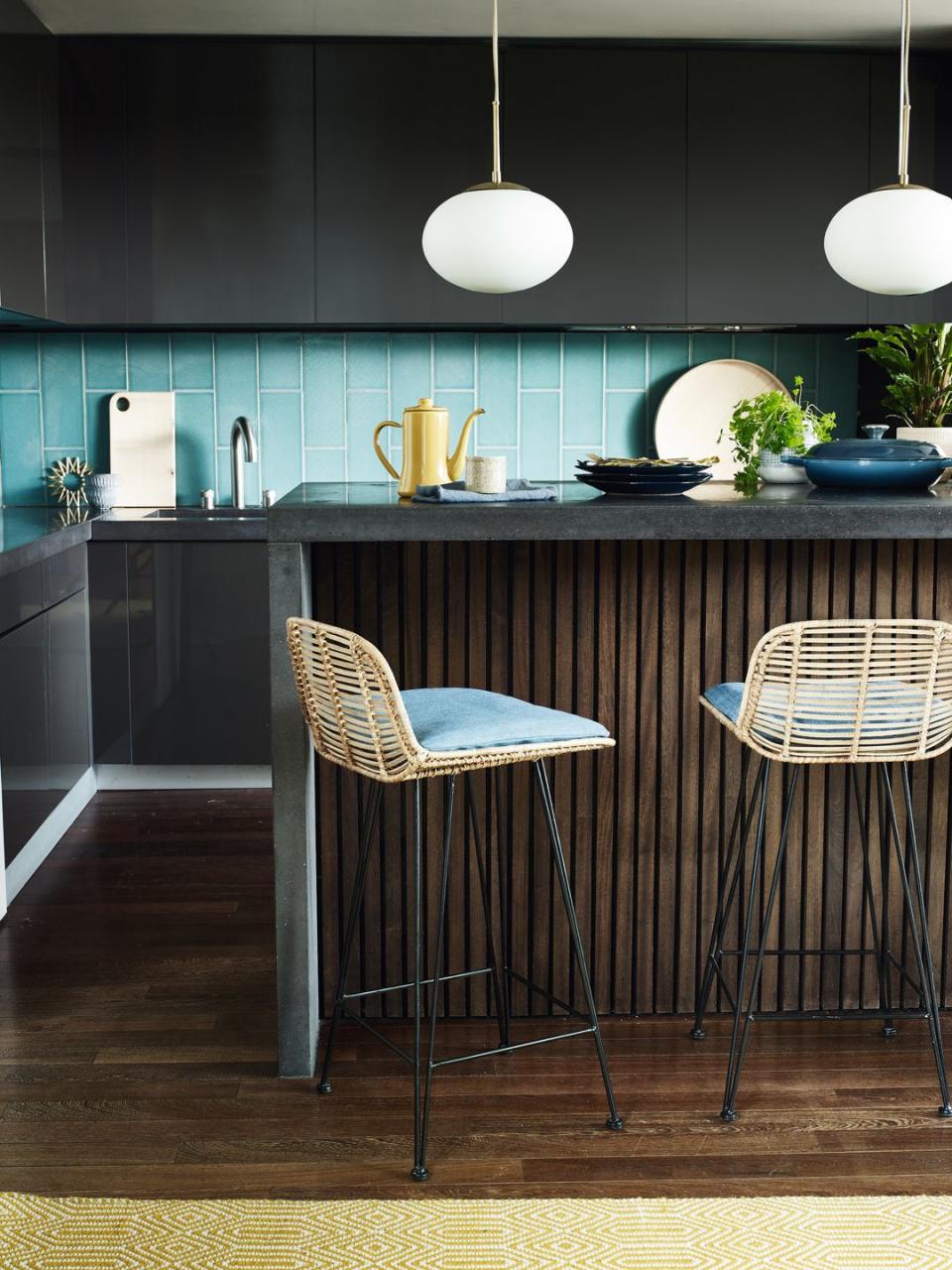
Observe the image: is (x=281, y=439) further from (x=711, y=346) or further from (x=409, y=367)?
(x=711, y=346)

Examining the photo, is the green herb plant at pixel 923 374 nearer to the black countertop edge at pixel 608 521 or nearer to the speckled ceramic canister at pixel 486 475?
the black countertop edge at pixel 608 521

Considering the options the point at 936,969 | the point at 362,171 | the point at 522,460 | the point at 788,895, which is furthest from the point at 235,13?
the point at 936,969

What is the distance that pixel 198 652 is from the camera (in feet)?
15.0

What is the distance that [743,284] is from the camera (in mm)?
4602

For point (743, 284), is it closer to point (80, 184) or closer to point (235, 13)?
point (235, 13)

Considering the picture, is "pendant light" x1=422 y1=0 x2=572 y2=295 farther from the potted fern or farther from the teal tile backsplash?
the teal tile backsplash

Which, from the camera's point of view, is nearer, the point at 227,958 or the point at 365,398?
the point at 227,958

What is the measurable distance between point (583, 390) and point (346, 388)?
2.89 ft

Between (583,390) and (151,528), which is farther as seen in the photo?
(583,390)

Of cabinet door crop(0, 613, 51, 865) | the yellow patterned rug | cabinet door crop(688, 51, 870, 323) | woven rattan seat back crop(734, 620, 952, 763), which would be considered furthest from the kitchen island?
cabinet door crop(688, 51, 870, 323)

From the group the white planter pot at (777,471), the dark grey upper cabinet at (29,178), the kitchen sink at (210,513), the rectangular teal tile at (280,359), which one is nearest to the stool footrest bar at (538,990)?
the white planter pot at (777,471)

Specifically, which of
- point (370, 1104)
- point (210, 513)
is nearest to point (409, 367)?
point (210, 513)

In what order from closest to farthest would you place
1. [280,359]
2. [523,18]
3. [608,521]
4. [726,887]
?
[608,521]
[726,887]
[523,18]
[280,359]

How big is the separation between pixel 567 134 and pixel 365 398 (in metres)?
1.18
